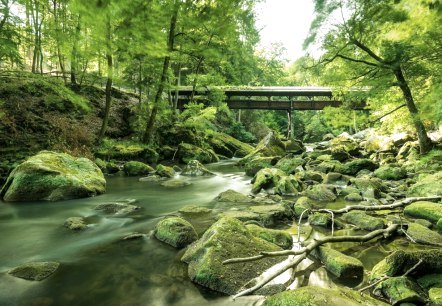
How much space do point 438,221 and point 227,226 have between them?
389 cm

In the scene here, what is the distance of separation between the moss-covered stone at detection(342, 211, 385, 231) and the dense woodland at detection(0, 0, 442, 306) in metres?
0.03

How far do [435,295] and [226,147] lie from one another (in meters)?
18.5

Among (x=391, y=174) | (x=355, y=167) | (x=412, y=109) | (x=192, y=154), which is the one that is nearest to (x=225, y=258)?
(x=391, y=174)

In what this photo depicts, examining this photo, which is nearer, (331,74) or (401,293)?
(401,293)

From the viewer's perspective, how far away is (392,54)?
9742 mm

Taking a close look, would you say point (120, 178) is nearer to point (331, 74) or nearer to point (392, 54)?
point (331, 74)

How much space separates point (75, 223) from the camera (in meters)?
5.64

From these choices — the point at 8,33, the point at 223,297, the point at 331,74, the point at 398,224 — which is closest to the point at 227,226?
the point at 223,297

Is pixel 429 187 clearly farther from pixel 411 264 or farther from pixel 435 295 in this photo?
pixel 435 295

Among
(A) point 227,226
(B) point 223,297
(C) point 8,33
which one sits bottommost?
(B) point 223,297

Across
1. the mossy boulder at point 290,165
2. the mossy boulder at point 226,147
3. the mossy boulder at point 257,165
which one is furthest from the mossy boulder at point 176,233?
the mossy boulder at point 226,147

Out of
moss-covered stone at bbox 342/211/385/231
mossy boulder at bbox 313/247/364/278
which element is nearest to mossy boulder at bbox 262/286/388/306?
mossy boulder at bbox 313/247/364/278

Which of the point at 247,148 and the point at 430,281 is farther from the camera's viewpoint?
the point at 247,148

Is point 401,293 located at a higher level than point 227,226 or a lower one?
lower
